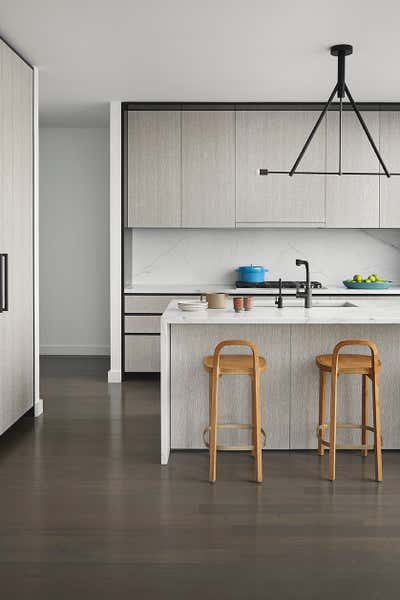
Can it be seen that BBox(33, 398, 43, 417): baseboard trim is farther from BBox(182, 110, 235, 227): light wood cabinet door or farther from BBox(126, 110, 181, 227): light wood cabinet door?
BBox(182, 110, 235, 227): light wood cabinet door

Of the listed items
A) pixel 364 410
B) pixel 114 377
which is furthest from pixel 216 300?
pixel 114 377

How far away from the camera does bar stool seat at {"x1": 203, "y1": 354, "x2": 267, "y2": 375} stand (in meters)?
3.82

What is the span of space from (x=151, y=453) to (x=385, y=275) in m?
3.97

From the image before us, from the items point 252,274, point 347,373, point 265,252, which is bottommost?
point 347,373

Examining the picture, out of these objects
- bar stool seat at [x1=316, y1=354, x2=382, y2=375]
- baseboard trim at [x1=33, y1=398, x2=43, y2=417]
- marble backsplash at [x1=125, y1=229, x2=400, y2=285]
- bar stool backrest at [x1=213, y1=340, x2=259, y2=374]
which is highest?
marble backsplash at [x1=125, y1=229, x2=400, y2=285]

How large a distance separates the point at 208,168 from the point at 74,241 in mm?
2146

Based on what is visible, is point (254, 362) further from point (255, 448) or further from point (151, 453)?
point (151, 453)

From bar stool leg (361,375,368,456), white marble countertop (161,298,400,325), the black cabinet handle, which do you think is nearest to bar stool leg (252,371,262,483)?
white marble countertop (161,298,400,325)

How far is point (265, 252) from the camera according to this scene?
289 inches

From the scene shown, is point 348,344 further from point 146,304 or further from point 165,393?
point 146,304

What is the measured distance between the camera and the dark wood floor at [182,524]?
2617 millimetres

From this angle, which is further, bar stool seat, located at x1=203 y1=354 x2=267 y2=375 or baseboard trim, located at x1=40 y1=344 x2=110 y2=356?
baseboard trim, located at x1=40 y1=344 x2=110 y2=356

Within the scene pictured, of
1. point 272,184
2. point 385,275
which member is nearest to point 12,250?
point 272,184

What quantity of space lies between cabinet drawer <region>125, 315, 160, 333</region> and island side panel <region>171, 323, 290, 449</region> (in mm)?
2310
